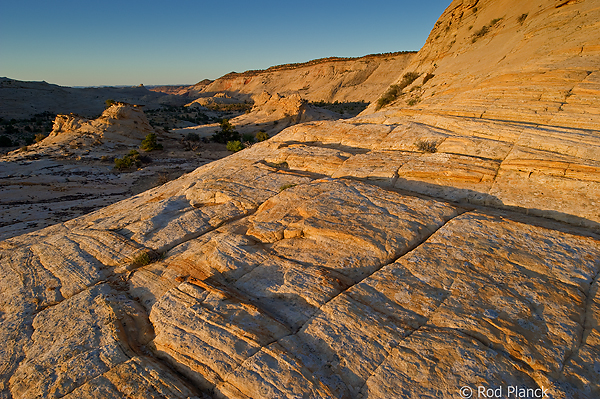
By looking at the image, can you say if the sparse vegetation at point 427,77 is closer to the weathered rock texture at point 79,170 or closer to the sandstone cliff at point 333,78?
the weathered rock texture at point 79,170

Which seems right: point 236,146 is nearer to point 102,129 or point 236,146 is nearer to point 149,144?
point 149,144

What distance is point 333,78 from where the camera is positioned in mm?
83750

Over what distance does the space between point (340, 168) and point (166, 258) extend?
5.70m

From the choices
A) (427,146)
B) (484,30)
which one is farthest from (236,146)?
(484,30)

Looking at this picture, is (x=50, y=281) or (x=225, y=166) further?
(x=225, y=166)

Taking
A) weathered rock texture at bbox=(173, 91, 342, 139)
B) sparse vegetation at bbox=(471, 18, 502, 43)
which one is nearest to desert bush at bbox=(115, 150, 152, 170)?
weathered rock texture at bbox=(173, 91, 342, 139)

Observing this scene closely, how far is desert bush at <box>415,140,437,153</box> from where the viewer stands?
30.8ft

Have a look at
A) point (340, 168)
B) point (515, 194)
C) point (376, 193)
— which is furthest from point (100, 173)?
point (515, 194)

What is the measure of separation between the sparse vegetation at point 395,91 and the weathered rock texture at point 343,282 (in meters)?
13.8

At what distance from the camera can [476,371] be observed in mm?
3572

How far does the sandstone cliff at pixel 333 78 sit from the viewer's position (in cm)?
7412

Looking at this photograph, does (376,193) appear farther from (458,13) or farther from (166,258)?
(458,13)

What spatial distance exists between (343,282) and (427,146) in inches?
244

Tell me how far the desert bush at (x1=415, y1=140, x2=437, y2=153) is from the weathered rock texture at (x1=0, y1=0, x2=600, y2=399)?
4 cm
